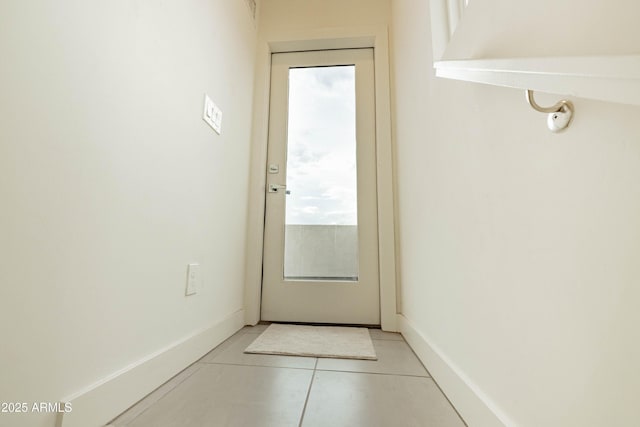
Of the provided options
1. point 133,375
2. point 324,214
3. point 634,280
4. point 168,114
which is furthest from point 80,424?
point 324,214

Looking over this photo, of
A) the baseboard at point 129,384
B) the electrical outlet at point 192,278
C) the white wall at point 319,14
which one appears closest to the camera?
the baseboard at point 129,384

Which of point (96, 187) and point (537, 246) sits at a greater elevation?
point (96, 187)

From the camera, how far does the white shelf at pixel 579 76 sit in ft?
0.97

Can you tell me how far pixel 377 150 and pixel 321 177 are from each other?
44 centimetres

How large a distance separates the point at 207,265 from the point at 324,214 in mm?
908

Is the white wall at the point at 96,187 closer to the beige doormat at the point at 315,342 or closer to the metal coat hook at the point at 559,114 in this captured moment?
the beige doormat at the point at 315,342

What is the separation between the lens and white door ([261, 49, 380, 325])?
6.19 ft

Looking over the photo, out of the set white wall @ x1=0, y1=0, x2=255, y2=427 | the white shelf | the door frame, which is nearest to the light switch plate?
white wall @ x1=0, y1=0, x2=255, y2=427

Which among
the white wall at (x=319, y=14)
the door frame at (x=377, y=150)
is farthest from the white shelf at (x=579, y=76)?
the white wall at (x=319, y=14)

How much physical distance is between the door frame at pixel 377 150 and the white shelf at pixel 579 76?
1.42 metres

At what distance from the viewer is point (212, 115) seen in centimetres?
139

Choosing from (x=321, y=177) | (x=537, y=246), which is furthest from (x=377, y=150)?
(x=537, y=246)

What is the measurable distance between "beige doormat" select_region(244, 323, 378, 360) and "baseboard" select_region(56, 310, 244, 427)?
0.90 ft

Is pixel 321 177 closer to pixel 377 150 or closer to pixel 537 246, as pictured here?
pixel 377 150
